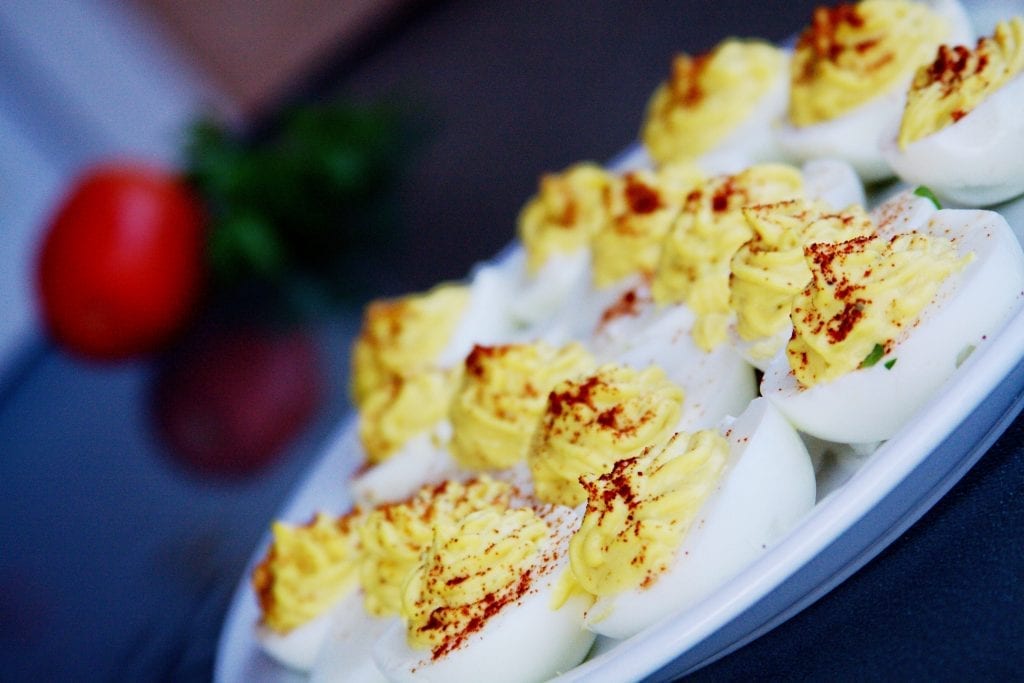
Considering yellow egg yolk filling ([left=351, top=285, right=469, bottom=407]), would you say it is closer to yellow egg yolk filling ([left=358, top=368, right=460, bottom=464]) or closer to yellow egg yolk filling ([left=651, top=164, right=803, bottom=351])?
yellow egg yolk filling ([left=358, top=368, right=460, bottom=464])

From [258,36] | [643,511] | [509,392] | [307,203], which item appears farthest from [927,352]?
[258,36]

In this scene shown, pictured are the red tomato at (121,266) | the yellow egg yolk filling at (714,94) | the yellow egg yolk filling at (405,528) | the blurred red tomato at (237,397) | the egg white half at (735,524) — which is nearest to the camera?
the egg white half at (735,524)

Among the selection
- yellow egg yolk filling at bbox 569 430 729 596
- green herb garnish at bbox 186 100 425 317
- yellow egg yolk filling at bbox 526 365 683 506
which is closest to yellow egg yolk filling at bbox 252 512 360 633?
yellow egg yolk filling at bbox 526 365 683 506

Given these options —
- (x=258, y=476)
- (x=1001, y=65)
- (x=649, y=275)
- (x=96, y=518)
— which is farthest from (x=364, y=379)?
(x=1001, y=65)

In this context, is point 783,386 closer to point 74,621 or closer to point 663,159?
point 663,159

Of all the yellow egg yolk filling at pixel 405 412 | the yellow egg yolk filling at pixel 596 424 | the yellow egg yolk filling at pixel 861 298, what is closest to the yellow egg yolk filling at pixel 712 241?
the yellow egg yolk filling at pixel 596 424

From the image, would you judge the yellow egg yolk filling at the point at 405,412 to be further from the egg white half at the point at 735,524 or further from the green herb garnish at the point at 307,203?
the green herb garnish at the point at 307,203
